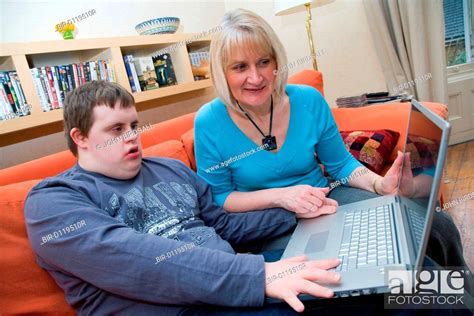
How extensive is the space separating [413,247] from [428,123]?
9.4 inches

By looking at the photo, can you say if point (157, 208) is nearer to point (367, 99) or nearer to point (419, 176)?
point (419, 176)

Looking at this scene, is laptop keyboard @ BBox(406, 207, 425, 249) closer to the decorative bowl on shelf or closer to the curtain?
the decorative bowl on shelf

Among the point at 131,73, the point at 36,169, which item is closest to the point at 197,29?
the point at 131,73

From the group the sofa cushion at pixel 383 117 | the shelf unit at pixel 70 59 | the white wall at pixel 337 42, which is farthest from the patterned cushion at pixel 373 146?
the white wall at pixel 337 42

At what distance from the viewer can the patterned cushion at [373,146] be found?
1.49 metres

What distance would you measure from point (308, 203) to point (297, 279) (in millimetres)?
377

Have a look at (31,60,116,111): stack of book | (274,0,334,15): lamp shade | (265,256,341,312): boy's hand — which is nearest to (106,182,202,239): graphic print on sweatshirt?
(265,256,341,312): boy's hand

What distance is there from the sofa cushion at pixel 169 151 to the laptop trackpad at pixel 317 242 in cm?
66

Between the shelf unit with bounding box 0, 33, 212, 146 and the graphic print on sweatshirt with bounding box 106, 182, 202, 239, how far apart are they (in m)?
0.86

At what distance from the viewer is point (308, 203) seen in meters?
1.01

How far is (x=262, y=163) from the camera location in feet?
3.89

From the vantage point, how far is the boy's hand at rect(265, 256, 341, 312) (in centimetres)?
62

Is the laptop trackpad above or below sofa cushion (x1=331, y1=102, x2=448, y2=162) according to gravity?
below

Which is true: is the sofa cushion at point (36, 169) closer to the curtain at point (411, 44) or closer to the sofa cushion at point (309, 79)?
the sofa cushion at point (309, 79)
